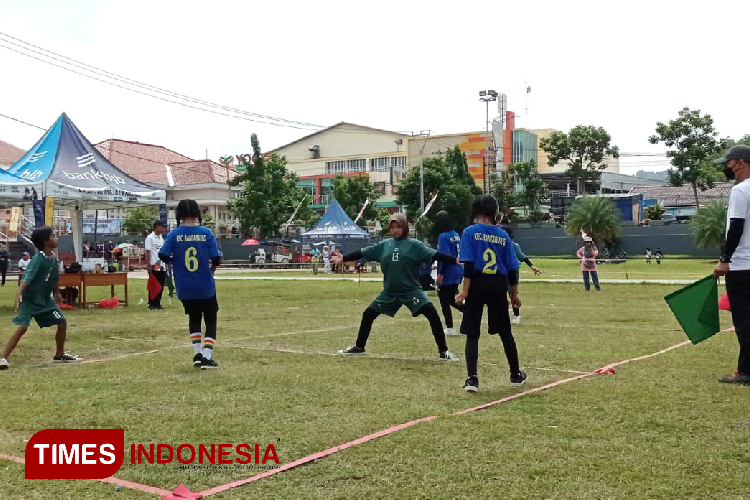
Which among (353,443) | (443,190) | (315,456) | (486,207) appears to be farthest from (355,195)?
(315,456)

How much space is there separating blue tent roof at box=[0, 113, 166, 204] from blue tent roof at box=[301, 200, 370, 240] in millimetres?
20286

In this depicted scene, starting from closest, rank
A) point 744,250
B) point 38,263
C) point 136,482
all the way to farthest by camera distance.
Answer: point 136,482, point 744,250, point 38,263

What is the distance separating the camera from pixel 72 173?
20.9m

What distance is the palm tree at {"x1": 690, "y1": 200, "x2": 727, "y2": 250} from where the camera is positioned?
47.2 metres

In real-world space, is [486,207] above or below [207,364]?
above

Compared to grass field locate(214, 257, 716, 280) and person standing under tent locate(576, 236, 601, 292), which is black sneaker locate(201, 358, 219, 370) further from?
grass field locate(214, 257, 716, 280)

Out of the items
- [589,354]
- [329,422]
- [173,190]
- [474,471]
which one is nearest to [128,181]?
[589,354]

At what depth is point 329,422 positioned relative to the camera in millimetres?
5836

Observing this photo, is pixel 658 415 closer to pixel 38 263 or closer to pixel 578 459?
pixel 578 459

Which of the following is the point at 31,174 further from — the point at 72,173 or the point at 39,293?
the point at 39,293

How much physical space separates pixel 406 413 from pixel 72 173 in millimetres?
17393

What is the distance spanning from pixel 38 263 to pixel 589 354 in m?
6.70

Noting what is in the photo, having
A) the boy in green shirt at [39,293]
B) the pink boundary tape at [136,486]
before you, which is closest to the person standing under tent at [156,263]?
the boy in green shirt at [39,293]

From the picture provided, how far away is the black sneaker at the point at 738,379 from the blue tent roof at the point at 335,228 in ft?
117
